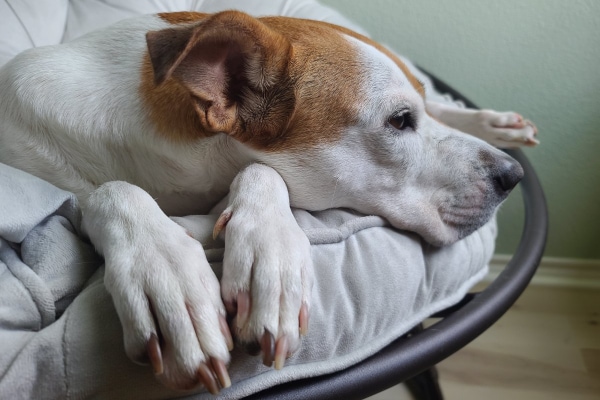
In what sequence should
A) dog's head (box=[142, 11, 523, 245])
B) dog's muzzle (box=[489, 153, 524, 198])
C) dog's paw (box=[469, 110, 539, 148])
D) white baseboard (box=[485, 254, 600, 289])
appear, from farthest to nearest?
white baseboard (box=[485, 254, 600, 289]) → dog's paw (box=[469, 110, 539, 148]) → dog's muzzle (box=[489, 153, 524, 198]) → dog's head (box=[142, 11, 523, 245])

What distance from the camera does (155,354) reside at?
1.95 ft

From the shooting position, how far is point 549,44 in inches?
70.1

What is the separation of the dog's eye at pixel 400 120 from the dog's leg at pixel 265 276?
26cm

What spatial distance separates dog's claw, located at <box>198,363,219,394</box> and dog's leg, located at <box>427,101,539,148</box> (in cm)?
80

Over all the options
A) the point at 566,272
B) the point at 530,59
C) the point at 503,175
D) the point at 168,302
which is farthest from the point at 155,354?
the point at 566,272

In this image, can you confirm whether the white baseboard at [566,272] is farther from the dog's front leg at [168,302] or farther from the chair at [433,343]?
the dog's front leg at [168,302]

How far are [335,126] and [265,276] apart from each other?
12.5 inches

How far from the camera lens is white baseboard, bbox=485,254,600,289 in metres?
2.01

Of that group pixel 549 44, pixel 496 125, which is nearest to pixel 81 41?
pixel 496 125

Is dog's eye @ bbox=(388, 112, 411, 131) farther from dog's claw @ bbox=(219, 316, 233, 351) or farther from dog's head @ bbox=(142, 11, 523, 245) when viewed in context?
dog's claw @ bbox=(219, 316, 233, 351)

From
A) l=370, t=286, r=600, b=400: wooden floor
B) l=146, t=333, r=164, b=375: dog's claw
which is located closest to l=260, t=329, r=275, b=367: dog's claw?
l=146, t=333, r=164, b=375: dog's claw

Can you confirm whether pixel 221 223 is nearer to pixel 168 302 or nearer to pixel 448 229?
pixel 168 302

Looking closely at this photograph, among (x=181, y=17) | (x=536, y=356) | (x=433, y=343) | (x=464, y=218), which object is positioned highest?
(x=181, y=17)

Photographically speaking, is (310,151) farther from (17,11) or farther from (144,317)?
(17,11)
